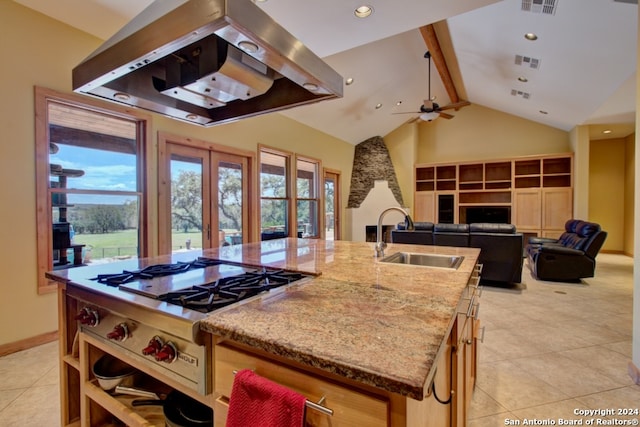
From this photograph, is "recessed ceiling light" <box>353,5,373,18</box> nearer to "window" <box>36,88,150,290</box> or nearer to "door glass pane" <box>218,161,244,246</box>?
"window" <box>36,88,150,290</box>

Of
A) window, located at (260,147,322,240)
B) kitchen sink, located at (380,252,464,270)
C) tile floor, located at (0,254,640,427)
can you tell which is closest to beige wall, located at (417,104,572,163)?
window, located at (260,147,322,240)

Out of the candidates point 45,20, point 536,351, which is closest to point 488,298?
point 536,351

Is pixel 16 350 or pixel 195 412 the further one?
pixel 16 350

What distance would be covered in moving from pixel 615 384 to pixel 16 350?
15.4ft

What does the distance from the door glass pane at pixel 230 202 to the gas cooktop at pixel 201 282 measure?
2908 millimetres

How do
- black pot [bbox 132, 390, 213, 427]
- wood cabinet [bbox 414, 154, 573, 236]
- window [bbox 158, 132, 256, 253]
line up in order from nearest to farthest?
black pot [bbox 132, 390, 213, 427], window [bbox 158, 132, 256, 253], wood cabinet [bbox 414, 154, 573, 236]

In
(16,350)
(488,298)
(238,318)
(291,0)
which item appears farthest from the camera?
(488,298)

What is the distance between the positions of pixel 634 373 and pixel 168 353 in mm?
3044

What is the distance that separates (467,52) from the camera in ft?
17.4

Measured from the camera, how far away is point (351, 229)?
24.7 ft

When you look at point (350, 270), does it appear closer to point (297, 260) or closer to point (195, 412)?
point (297, 260)

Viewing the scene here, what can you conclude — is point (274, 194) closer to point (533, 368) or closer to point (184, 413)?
point (533, 368)

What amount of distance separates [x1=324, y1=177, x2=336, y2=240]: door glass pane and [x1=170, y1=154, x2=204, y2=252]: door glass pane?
343 cm

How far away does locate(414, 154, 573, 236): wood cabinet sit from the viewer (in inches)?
277
